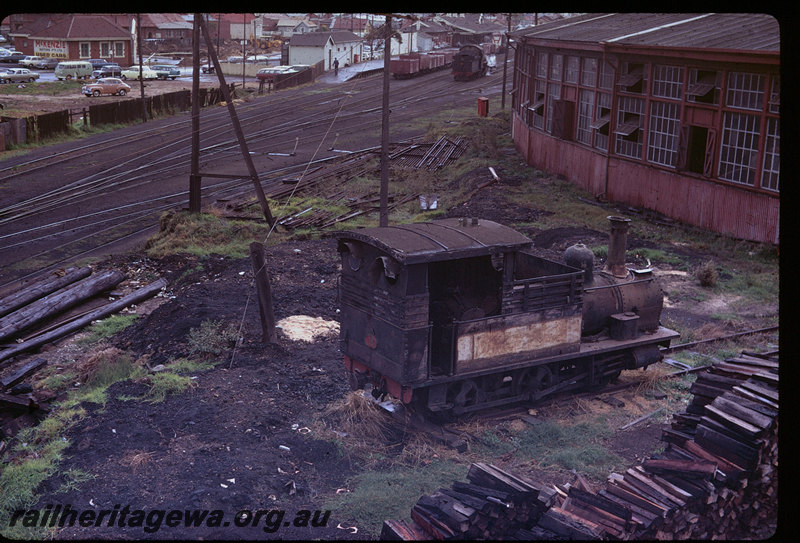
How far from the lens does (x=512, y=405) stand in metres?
12.1

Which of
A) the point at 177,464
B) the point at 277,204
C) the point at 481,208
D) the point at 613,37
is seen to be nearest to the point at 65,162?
the point at 277,204

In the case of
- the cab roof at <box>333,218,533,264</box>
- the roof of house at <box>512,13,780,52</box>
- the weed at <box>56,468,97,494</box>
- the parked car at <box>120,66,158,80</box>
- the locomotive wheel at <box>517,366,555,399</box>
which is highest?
the roof of house at <box>512,13,780,52</box>

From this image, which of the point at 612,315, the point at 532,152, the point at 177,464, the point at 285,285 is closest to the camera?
the point at 177,464

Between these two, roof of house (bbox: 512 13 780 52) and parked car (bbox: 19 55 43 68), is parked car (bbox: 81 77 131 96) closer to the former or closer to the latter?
parked car (bbox: 19 55 43 68)

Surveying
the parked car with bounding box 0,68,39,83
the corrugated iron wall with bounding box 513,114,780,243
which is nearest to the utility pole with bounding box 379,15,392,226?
the corrugated iron wall with bounding box 513,114,780,243

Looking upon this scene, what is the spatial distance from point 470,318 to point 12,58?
5771 cm

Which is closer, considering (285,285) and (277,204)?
(285,285)

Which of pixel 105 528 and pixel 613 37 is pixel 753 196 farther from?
pixel 105 528

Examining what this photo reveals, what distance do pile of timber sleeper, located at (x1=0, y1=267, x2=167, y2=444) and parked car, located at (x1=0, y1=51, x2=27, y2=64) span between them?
150 ft

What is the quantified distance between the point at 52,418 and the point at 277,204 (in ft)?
51.7

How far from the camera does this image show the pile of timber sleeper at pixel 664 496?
7711 millimetres

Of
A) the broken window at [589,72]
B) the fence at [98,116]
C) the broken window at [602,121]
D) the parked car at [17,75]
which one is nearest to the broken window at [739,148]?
the broken window at [602,121]

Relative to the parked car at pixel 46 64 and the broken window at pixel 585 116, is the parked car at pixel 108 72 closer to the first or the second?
the parked car at pixel 46 64

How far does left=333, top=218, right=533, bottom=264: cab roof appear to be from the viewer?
34.1 ft
